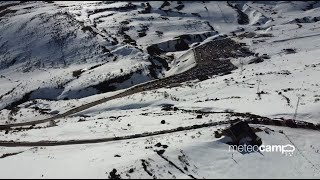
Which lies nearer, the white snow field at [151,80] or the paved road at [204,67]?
the white snow field at [151,80]

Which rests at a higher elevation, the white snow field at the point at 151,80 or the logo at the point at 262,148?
the logo at the point at 262,148

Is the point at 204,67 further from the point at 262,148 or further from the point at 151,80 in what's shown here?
the point at 262,148

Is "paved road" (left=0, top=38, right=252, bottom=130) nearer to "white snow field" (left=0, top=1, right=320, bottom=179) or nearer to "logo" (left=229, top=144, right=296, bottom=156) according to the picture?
"white snow field" (left=0, top=1, right=320, bottom=179)

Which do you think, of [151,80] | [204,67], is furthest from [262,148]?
[204,67]

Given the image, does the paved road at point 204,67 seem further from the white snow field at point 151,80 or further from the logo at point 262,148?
the logo at point 262,148

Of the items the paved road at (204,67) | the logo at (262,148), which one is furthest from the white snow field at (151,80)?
the paved road at (204,67)

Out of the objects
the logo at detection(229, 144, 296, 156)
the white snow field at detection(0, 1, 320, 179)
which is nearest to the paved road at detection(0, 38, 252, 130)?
the white snow field at detection(0, 1, 320, 179)

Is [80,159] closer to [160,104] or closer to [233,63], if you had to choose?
[160,104]

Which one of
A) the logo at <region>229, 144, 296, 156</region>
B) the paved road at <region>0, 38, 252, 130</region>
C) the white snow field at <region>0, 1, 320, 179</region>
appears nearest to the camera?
the white snow field at <region>0, 1, 320, 179</region>
